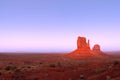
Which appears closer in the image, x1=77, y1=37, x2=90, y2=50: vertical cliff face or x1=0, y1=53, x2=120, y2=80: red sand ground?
x1=0, y1=53, x2=120, y2=80: red sand ground

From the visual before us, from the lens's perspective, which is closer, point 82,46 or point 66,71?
point 66,71

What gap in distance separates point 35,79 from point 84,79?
6.55 m

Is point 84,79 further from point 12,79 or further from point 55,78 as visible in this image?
point 12,79

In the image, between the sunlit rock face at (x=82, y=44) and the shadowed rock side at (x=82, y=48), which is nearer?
the shadowed rock side at (x=82, y=48)

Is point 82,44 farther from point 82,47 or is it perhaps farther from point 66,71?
point 66,71

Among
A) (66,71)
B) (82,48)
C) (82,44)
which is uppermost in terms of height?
(82,44)

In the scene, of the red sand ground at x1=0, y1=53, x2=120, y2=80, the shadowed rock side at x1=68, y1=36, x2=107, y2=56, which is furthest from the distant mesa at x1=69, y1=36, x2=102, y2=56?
the red sand ground at x1=0, y1=53, x2=120, y2=80

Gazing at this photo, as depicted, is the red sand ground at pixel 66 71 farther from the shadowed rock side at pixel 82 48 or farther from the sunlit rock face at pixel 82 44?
the sunlit rock face at pixel 82 44

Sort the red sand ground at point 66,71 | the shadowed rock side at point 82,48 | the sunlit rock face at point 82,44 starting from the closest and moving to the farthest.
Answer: the red sand ground at point 66,71 → the shadowed rock side at point 82,48 → the sunlit rock face at point 82,44

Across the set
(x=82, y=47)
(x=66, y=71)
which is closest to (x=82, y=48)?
(x=82, y=47)

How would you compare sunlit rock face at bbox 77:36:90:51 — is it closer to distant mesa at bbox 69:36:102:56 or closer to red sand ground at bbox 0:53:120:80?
distant mesa at bbox 69:36:102:56

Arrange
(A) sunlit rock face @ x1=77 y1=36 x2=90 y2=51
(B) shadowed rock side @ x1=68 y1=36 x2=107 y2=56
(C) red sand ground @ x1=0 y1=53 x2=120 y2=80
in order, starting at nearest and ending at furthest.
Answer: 1. (C) red sand ground @ x1=0 y1=53 x2=120 y2=80
2. (B) shadowed rock side @ x1=68 y1=36 x2=107 y2=56
3. (A) sunlit rock face @ x1=77 y1=36 x2=90 y2=51

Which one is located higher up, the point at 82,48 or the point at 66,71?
the point at 82,48

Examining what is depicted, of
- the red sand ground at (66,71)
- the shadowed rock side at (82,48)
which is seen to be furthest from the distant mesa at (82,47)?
the red sand ground at (66,71)
